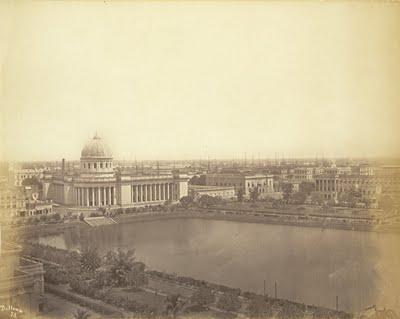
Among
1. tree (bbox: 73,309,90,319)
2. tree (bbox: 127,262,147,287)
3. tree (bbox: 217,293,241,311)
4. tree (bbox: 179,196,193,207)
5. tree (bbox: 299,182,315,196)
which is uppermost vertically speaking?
tree (bbox: 299,182,315,196)

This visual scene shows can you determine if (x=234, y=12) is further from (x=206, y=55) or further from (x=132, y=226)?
(x=132, y=226)

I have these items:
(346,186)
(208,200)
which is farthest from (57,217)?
(346,186)

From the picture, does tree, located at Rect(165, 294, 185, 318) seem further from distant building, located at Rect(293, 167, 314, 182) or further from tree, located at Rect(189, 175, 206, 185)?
distant building, located at Rect(293, 167, 314, 182)

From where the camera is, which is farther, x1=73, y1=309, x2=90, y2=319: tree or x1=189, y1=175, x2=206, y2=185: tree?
x1=189, y1=175, x2=206, y2=185: tree

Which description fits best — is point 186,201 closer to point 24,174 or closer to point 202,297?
point 202,297

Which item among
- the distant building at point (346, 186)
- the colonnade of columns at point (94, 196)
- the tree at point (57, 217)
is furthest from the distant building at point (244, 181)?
the tree at point (57, 217)

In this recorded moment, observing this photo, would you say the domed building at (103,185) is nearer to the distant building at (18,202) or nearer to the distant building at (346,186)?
the distant building at (18,202)

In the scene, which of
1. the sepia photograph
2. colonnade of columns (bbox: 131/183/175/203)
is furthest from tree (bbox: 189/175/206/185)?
colonnade of columns (bbox: 131/183/175/203)
